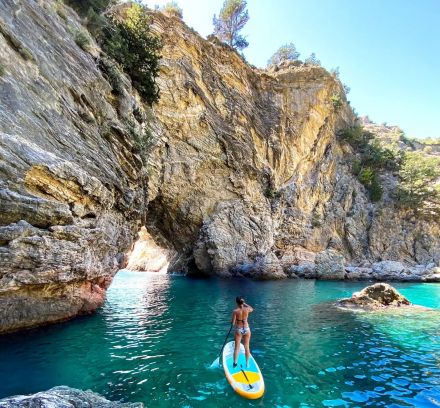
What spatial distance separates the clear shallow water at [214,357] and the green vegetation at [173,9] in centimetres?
3490

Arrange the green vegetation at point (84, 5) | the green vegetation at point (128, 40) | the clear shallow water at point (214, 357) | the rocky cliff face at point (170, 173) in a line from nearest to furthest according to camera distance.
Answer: the clear shallow water at point (214, 357) → the rocky cliff face at point (170, 173) → the green vegetation at point (128, 40) → the green vegetation at point (84, 5)

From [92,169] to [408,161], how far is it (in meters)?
64.2

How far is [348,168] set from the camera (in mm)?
60562

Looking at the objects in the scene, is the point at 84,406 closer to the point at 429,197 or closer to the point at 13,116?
the point at 13,116

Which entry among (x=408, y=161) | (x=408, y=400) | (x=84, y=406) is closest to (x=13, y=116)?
(x=84, y=406)

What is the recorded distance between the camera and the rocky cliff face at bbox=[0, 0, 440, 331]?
12.1 meters

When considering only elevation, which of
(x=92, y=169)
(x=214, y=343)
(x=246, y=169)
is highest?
(x=246, y=169)

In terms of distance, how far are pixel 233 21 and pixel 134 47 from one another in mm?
32932

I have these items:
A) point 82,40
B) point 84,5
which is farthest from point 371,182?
point 82,40

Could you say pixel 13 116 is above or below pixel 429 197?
below

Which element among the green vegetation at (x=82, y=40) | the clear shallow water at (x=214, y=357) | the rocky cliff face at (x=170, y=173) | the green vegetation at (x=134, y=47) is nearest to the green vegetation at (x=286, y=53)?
the rocky cliff face at (x=170, y=173)

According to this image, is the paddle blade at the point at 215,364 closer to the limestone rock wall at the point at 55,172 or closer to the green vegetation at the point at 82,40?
the limestone rock wall at the point at 55,172

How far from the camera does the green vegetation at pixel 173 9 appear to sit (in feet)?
120

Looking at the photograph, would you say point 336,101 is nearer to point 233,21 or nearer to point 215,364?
point 233,21
